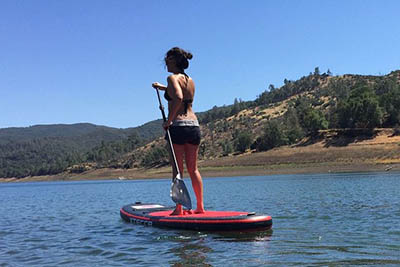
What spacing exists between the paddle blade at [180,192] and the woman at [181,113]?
1.07ft

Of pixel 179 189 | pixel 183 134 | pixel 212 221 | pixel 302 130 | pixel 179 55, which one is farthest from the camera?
pixel 302 130

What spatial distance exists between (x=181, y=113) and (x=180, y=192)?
A: 197 centimetres

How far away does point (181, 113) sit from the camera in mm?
11789

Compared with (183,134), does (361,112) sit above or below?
above

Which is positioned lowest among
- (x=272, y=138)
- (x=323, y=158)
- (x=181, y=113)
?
(x=323, y=158)

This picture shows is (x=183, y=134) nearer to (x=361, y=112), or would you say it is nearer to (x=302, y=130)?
(x=361, y=112)

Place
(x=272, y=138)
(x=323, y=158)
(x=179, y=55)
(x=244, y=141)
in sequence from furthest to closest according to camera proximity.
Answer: (x=244, y=141), (x=272, y=138), (x=323, y=158), (x=179, y=55)

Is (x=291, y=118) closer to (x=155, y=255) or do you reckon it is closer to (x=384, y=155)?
(x=384, y=155)

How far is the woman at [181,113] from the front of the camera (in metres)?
11.6

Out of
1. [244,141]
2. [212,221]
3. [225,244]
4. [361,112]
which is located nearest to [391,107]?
[361,112]

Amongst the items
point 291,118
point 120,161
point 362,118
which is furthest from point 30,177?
point 362,118

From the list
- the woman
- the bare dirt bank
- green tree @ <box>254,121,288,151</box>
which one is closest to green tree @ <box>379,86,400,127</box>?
the bare dirt bank

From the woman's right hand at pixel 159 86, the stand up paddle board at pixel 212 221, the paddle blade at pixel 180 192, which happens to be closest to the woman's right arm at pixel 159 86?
the woman's right hand at pixel 159 86

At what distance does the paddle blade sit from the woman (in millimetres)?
325
